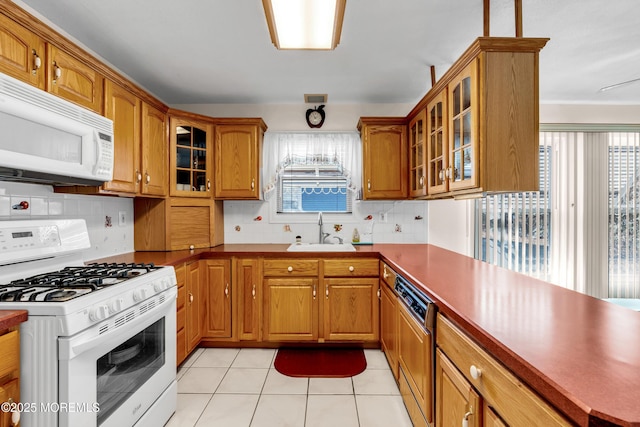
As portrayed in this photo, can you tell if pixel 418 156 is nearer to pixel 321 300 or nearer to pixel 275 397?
pixel 321 300

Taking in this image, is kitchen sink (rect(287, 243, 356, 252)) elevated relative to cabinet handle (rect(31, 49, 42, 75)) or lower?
lower

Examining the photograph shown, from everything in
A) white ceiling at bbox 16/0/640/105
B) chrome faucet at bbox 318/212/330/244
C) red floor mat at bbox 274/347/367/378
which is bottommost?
red floor mat at bbox 274/347/367/378

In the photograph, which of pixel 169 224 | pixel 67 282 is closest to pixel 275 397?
pixel 67 282

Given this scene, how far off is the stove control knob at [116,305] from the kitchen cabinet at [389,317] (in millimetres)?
1563

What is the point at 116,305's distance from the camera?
1.40m

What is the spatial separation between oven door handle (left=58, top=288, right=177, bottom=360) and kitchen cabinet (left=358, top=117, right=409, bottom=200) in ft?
6.59

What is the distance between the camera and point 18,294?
4.10 ft

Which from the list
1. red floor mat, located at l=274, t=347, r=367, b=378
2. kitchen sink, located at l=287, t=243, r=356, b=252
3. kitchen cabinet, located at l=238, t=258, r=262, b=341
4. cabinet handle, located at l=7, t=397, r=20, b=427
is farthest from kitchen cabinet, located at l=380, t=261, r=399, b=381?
cabinet handle, located at l=7, t=397, r=20, b=427

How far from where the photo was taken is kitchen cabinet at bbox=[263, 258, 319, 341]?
8.93 feet

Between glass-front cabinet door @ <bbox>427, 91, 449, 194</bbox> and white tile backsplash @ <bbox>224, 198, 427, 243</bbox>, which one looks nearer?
glass-front cabinet door @ <bbox>427, 91, 449, 194</bbox>

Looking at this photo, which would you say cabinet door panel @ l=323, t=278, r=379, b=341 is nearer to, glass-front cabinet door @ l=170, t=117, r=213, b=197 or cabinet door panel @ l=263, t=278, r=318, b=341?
cabinet door panel @ l=263, t=278, r=318, b=341

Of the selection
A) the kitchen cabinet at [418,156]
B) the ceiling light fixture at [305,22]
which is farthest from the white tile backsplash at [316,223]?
the ceiling light fixture at [305,22]

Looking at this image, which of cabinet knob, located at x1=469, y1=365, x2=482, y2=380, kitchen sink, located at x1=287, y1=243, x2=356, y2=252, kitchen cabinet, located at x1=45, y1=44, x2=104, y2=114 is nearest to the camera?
cabinet knob, located at x1=469, y1=365, x2=482, y2=380

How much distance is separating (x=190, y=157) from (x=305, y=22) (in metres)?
1.77
